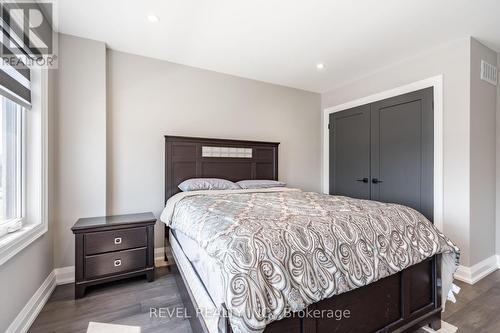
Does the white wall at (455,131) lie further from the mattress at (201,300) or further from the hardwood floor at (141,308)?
the mattress at (201,300)

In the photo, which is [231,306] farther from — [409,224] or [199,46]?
[199,46]

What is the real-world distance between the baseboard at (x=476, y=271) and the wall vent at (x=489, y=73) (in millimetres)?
2050

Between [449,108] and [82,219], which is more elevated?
[449,108]

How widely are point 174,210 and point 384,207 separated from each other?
5.98 ft

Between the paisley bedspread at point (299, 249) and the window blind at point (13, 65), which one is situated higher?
the window blind at point (13, 65)

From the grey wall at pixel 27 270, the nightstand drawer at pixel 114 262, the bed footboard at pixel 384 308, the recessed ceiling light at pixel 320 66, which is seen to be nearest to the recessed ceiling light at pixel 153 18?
the grey wall at pixel 27 270

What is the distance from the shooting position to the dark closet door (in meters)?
3.59

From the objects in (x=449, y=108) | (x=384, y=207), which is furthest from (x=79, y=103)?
(x=449, y=108)

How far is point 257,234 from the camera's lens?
1178 mm

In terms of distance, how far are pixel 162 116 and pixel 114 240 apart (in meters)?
1.55

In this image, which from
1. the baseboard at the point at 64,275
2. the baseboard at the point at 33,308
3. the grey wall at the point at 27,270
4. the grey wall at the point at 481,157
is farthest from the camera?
the grey wall at the point at 481,157

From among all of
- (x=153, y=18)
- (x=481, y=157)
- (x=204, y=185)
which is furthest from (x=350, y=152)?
(x=153, y=18)

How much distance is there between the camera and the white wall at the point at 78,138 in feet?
7.93

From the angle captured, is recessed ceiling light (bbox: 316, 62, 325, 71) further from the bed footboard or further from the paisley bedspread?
the bed footboard
